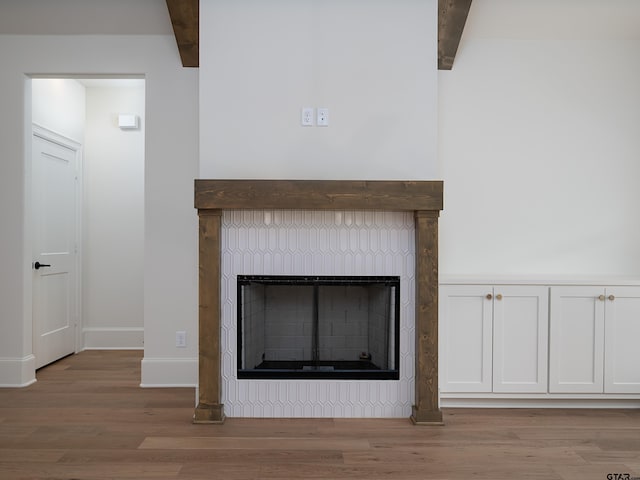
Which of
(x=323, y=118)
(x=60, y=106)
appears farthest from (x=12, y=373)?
(x=323, y=118)

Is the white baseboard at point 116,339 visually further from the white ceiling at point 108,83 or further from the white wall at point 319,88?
the white wall at point 319,88

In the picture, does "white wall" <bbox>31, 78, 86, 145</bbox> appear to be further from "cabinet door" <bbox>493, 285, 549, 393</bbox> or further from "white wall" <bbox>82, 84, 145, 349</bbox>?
"cabinet door" <bbox>493, 285, 549, 393</bbox>

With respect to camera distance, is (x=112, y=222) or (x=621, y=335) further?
(x=112, y=222)

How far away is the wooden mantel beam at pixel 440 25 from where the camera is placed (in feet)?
10.9

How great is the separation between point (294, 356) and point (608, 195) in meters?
2.49

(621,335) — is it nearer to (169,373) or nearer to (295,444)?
(295,444)

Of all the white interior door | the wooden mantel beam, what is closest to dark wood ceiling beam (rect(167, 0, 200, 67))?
the wooden mantel beam

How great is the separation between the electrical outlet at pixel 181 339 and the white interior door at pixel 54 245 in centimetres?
124

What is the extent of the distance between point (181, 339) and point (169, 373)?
0.85 feet

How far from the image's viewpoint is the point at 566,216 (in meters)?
3.79

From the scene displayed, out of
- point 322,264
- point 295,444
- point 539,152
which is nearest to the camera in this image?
point 295,444

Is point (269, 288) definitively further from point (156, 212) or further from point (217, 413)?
point (156, 212)

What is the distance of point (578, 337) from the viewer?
3318 millimetres

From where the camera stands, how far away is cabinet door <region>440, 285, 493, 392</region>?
331 cm
